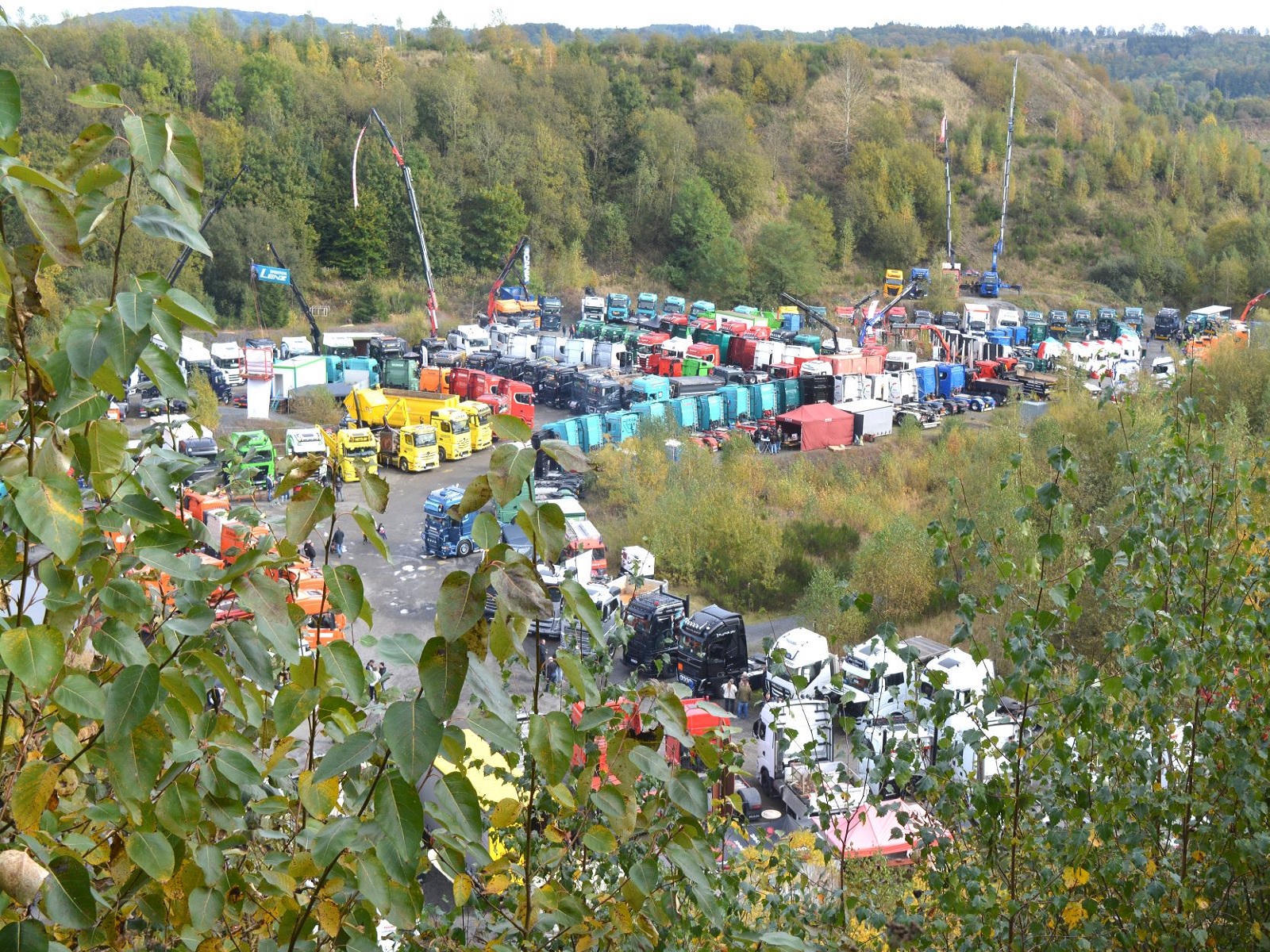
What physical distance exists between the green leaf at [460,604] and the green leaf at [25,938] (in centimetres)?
50

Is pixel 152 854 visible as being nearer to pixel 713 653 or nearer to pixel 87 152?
pixel 87 152

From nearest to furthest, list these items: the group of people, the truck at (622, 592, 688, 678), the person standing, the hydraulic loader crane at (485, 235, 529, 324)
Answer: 1. the group of people
2. the person standing
3. the truck at (622, 592, 688, 678)
4. the hydraulic loader crane at (485, 235, 529, 324)

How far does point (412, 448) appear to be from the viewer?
52.9 feet

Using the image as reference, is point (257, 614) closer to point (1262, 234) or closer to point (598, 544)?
point (598, 544)

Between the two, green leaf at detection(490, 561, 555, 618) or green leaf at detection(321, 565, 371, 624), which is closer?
green leaf at detection(490, 561, 555, 618)

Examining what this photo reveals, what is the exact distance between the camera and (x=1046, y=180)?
3941 centimetres

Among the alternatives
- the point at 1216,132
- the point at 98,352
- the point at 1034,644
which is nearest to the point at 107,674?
the point at 98,352

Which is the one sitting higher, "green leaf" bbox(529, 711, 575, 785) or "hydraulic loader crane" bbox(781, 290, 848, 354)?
"green leaf" bbox(529, 711, 575, 785)

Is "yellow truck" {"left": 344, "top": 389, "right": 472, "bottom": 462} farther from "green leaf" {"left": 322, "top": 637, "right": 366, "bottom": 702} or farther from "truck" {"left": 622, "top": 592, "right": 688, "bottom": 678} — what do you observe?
"green leaf" {"left": 322, "top": 637, "right": 366, "bottom": 702}

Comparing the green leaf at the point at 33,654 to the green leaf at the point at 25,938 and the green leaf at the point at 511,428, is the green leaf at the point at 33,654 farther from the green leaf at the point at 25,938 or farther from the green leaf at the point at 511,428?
the green leaf at the point at 511,428

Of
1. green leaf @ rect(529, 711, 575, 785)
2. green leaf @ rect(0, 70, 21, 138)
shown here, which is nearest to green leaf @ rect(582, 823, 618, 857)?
green leaf @ rect(529, 711, 575, 785)

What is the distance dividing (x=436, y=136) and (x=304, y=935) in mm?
35994

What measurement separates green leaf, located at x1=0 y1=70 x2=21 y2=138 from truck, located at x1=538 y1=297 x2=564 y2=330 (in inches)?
965

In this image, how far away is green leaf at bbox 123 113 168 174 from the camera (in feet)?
3.91
